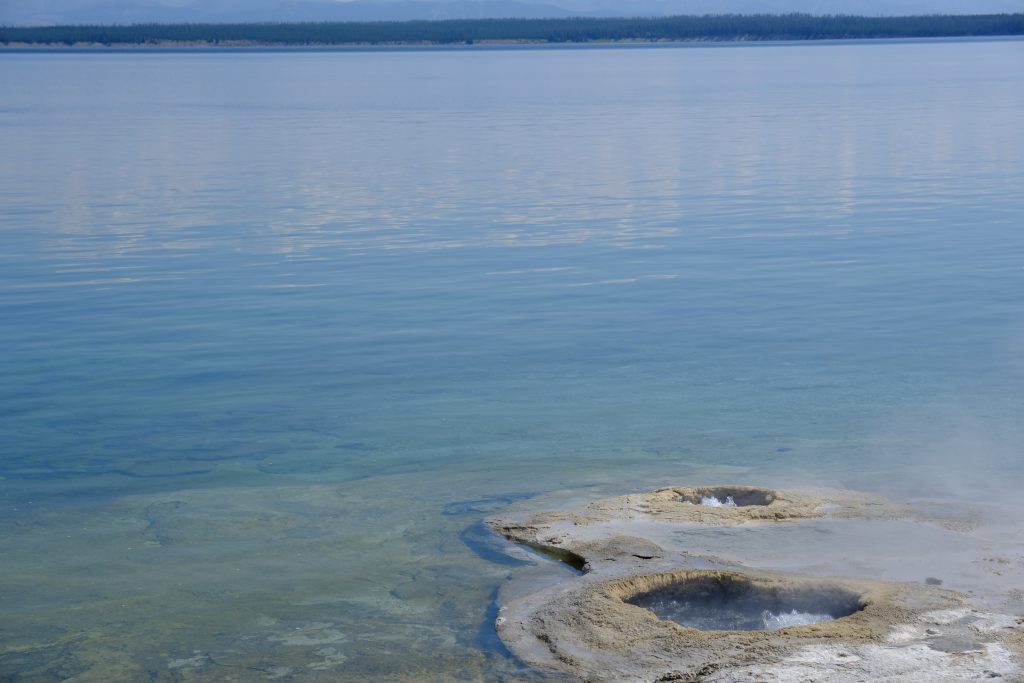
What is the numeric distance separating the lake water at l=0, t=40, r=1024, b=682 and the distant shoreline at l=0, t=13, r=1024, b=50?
155m

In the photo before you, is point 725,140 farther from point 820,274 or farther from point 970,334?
point 970,334

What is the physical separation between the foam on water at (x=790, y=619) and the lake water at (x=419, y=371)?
4.17ft

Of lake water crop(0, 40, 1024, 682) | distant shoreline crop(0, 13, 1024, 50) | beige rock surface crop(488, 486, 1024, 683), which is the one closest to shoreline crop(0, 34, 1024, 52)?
distant shoreline crop(0, 13, 1024, 50)

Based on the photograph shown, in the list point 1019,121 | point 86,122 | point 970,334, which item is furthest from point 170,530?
point 86,122

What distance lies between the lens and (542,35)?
621ft

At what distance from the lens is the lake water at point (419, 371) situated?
774 centimetres

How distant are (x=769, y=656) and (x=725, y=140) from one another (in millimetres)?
30600

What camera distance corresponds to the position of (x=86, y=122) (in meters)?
47.0

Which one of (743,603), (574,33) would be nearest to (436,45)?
(574,33)

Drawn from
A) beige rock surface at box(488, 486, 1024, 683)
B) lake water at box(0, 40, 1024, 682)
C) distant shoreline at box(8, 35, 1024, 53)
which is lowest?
distant shoreline at box(8, 35, 1024, 53)

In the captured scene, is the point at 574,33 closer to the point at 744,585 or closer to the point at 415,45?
the point at 415,45

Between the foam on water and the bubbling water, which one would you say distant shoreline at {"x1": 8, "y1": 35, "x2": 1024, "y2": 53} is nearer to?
the bubbling water

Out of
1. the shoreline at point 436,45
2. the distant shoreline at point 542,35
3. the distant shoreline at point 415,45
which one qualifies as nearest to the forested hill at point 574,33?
the distant shoreline at point 542,35

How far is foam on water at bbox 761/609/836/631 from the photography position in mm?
6984
